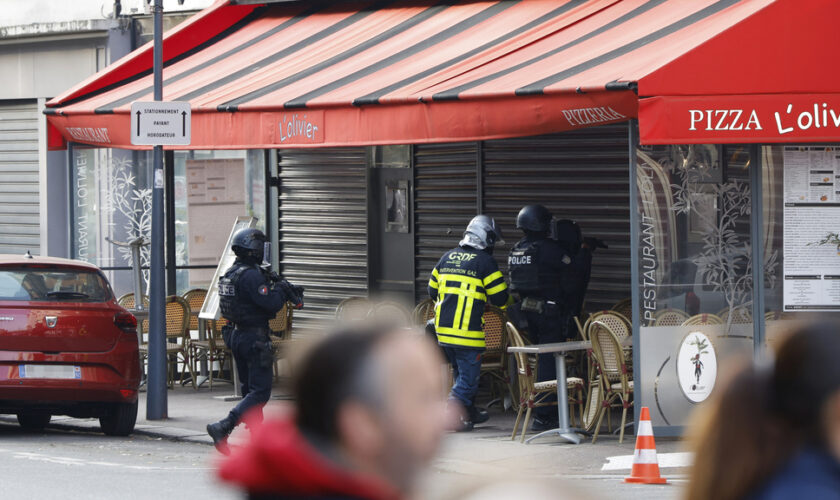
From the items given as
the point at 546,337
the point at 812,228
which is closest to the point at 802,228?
the point at 812,228

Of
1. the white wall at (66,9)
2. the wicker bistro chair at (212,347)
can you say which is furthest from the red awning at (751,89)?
the white wall at (66,9)

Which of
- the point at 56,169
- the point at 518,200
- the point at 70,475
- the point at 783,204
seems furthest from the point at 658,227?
the point at 56,169

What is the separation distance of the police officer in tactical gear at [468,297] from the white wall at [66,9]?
23.4 ft

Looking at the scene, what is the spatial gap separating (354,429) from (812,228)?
9.21m

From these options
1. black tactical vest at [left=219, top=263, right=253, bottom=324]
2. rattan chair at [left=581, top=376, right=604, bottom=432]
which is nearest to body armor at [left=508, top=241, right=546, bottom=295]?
rattan chair at [left=581, top=376, right=604, bottom=432]

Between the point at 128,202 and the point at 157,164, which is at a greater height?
the point at 157,164

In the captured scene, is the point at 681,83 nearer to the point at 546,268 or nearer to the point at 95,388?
the point at 546,268

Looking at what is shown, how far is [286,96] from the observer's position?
13.0 metres

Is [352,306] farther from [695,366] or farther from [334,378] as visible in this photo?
[334,378]

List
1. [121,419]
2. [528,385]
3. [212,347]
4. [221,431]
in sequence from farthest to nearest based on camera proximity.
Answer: [212,347], [121,419], [528,385], [221,431]

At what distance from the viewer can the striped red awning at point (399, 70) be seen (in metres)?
10.6

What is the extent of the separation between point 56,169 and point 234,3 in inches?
172

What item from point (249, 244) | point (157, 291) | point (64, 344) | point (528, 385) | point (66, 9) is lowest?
point (528, 385)

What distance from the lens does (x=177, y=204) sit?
16516mm
